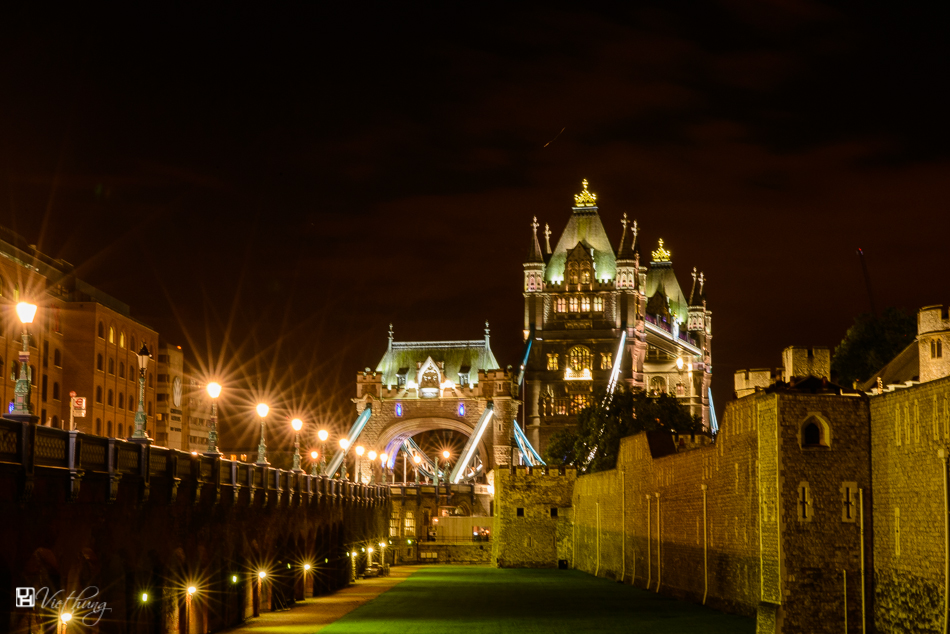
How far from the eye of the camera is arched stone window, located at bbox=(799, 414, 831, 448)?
32.4 metres

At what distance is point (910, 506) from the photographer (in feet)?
94.2

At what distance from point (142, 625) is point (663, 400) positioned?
71.9 m

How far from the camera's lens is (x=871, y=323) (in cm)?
9256

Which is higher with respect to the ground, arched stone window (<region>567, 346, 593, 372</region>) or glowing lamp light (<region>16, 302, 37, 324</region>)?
arched stone window (<region>567, 346, 593, 372</region>)

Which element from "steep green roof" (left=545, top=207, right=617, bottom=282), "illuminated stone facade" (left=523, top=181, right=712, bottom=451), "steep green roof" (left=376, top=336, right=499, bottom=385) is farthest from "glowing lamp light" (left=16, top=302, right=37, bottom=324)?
"steep green roof" (left=545, top=207, right=617, bottom=282)

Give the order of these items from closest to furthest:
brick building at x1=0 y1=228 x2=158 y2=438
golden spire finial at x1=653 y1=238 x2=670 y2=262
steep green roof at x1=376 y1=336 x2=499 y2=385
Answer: brick building at x1=0 y1=228 x2=158 y2=438 → steep green roof at x1=376 y1=336 x2=499 y2=385 → golden spire finial at x1=653 y1=238 x2=670 y2=262

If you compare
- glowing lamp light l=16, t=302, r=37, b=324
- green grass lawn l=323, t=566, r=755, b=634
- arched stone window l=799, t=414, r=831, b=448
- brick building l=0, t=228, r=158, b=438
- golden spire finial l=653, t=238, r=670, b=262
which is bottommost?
green grass lawn l=323, t=566, r=755, b=634

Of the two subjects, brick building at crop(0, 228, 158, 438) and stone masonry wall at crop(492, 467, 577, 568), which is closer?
brick building at crop(0, 228, 158, 438)

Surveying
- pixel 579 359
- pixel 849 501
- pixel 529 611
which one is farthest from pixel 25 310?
pixel 579 359

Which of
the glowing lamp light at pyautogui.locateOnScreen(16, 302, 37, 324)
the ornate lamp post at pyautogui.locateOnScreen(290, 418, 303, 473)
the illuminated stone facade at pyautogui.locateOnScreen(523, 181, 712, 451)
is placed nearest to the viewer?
the glowing lamp light at pyautogui.locateOnScreen(16, 302, 37, 324)

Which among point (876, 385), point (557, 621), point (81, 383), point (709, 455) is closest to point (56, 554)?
point (557, 621)

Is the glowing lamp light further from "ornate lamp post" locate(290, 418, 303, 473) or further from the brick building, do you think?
the brick building

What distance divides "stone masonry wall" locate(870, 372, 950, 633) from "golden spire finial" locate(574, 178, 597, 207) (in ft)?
344

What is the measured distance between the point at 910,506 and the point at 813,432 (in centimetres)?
441
